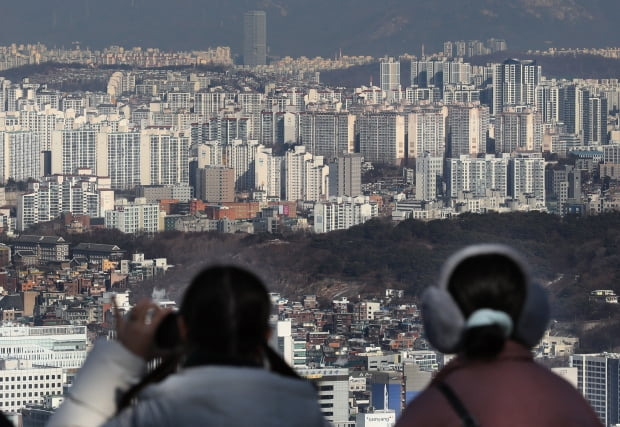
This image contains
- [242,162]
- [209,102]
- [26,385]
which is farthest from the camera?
[209,102]

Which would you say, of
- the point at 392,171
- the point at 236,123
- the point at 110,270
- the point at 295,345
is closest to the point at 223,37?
the point at 236,123

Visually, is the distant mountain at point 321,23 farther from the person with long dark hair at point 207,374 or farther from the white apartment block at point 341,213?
the person with long dark hair at point 207,374

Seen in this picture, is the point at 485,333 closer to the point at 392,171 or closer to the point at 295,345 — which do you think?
the point at 295,345

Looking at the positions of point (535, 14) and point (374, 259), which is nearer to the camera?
point (374, 259)

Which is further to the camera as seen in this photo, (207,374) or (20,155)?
(20,155)

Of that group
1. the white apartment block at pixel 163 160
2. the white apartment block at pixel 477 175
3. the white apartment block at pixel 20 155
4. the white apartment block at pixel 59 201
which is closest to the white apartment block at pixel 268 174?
the white apartment block at pixel 163 160

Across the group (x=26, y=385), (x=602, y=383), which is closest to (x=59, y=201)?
(x=26, y=385)

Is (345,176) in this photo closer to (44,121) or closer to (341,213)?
(341,213)
